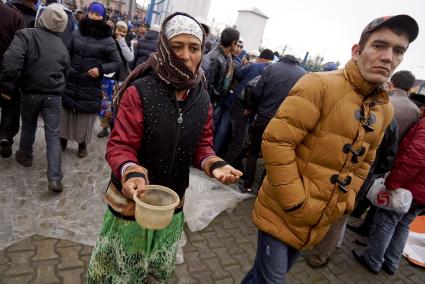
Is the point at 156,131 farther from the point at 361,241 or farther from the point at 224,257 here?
the point at 361,241

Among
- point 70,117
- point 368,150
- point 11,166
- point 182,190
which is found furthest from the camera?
point 70,117

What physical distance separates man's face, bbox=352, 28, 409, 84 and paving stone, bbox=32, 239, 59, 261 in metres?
2.80

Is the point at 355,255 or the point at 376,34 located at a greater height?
the point at 376,34

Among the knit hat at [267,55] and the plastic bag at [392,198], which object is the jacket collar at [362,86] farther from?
the knit hat at [267,55]


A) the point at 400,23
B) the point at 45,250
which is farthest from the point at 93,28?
the point at 400,23

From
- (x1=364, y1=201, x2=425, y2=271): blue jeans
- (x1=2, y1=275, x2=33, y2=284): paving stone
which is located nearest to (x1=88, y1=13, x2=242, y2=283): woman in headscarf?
(x1=2, y1=275, x2=33, y2=284): paving stone

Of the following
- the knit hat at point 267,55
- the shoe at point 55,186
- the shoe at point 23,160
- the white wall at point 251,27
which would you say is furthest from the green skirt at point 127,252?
the white wall at point 251,27

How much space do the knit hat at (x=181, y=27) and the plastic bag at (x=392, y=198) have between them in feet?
9.06

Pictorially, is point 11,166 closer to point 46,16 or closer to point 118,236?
point 46,16

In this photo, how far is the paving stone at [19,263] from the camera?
8.35 feet

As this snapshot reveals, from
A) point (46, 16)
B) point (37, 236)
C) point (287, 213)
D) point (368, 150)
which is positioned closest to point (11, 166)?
point (37, 236)

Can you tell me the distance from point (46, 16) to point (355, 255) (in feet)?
15.0

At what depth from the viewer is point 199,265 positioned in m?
3.15

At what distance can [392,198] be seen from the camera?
3.38m
